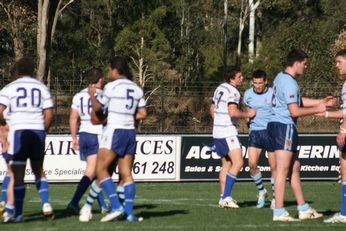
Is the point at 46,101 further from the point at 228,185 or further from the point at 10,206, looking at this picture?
the point at 228,185

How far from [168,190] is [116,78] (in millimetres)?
7626

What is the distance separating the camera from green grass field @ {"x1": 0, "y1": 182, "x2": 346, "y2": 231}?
11281 mm

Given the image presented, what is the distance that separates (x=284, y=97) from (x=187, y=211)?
106 inches

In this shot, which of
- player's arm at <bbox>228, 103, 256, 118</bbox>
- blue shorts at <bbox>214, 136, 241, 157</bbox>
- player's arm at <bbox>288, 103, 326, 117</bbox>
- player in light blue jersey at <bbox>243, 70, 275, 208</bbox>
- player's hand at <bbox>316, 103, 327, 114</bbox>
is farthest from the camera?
player in light blue jersey at <bbox>243, 70, 275, 208</bbox>

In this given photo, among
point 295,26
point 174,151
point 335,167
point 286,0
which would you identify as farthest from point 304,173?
point 286,0

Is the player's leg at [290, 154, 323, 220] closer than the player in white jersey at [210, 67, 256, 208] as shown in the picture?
Yes

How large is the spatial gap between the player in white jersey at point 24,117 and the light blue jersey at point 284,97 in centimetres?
289

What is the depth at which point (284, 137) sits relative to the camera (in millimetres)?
11641

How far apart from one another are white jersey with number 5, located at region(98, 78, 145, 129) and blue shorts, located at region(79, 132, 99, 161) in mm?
1709


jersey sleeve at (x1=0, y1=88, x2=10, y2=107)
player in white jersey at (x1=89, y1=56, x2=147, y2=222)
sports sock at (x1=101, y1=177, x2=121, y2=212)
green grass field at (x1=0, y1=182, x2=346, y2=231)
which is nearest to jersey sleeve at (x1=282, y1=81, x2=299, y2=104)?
green grass field at (x1=0, y1=182, x2=346, y2=231)

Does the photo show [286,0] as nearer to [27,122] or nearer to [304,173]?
[304,173]

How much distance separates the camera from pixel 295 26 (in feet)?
168

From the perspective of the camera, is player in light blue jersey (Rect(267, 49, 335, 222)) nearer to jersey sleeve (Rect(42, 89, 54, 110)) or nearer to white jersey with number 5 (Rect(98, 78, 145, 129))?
white jersey with number 5 (Rect(98, 78, 145, 129))

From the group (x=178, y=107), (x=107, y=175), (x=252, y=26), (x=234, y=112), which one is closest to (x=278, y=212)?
(x=107, y=175)
